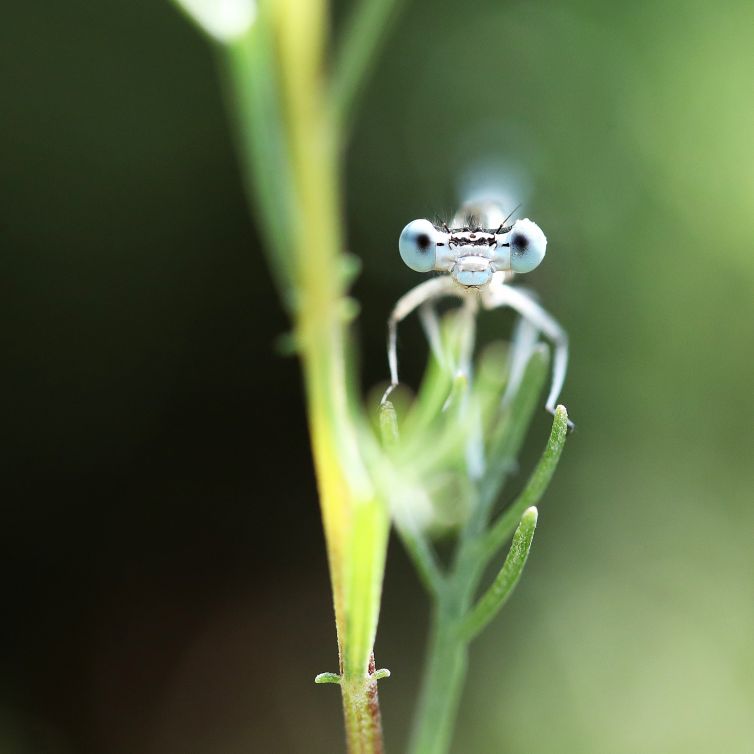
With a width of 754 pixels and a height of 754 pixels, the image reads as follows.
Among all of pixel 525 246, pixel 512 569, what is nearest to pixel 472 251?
pixel 525 246

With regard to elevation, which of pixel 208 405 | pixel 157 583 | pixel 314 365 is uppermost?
pixel 208 405

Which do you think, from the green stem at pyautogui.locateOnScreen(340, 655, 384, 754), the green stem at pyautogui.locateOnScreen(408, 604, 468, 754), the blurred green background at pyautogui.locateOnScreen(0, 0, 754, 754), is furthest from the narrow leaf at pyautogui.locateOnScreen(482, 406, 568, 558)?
the blurred green background at pyautogui.locateOnScreen(0, 0, 754, 754)

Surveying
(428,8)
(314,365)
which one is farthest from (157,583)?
(314,365)

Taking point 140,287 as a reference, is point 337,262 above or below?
below

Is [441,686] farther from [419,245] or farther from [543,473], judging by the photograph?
[419,245]

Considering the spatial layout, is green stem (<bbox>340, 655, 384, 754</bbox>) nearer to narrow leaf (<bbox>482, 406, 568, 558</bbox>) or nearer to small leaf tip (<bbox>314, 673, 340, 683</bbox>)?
small leaf tip (<bbox>314, 673, 340, 683</bbox>)

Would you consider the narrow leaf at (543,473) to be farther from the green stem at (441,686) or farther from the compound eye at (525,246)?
the compound eye at (525,246)

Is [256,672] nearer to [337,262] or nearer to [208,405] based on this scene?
[208,405]
